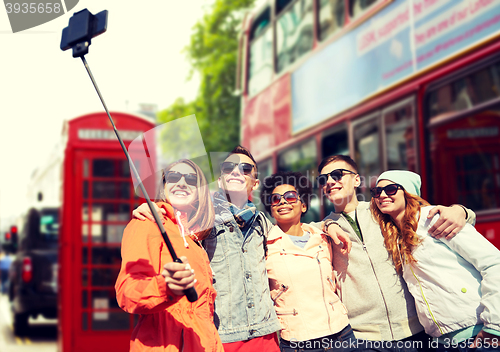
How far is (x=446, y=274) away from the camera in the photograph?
7.68ft

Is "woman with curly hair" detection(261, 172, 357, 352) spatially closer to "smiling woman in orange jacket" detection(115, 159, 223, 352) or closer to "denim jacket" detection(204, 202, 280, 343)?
"denim jacket" detection(204, 202, 280, 343)

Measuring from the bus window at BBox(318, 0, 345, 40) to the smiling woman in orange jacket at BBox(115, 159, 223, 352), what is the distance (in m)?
4.14

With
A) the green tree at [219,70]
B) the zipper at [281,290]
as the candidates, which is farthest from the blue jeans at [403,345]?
the green tree at [219,70]

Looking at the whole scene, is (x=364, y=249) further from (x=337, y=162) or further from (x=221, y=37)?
(x=221, y=37)

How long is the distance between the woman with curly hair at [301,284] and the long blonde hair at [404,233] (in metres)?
0.29

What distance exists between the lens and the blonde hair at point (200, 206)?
228cm

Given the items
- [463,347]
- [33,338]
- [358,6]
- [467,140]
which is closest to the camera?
[463,347]

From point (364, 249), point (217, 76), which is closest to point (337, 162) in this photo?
point (364, 249)

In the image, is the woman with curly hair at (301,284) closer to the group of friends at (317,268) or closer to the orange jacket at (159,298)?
the group of friends at (317,268)

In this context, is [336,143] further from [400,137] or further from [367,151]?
[400,137]

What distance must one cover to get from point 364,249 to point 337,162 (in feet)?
1.55

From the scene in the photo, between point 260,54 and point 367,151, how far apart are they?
331cm

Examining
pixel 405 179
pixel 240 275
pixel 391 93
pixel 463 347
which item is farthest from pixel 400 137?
pixel 240 275

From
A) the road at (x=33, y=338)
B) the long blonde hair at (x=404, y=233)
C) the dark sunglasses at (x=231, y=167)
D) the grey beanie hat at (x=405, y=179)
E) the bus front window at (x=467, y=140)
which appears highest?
the bus front window at (x=467, y=140)
